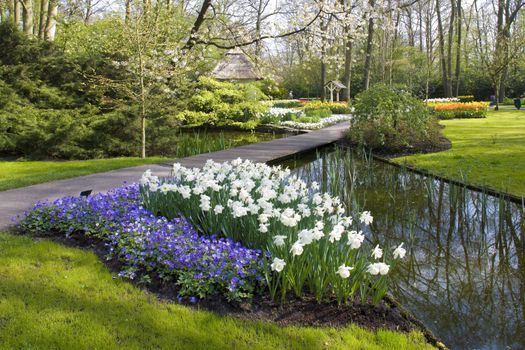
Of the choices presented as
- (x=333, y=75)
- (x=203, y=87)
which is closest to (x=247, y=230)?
(x=203, y=87)

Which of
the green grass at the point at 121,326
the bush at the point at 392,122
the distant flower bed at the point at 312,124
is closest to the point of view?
the green grass at the point at 121,326

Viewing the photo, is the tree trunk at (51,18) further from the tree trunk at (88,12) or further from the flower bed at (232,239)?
the flower bed at (232,239)

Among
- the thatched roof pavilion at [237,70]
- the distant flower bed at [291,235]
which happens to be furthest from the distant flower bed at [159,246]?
the thatched roof pavilion at [237,70]

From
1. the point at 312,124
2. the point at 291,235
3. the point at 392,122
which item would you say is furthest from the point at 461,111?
the point at 291,235

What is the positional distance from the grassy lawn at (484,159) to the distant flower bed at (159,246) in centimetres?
377

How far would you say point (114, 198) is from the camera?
203 inches

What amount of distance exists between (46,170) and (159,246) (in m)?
5.95

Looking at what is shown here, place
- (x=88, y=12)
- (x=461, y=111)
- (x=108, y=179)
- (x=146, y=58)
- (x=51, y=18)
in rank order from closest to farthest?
1. (x=108, y=179)
2. (x=146, y=58)
3. (x=51, y=18)
4. (x=461, y=111)
5. (x=88, y=12)

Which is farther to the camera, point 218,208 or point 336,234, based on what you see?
point 218,208

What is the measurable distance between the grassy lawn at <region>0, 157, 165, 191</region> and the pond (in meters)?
4.22

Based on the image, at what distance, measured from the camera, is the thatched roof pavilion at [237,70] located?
28031 millimetres

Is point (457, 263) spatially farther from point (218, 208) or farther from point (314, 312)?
point (218, 208)

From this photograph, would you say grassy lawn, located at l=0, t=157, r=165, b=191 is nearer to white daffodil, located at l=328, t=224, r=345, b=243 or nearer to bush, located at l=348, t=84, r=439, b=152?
bush, located at l=348, t=84, r=439, b=152

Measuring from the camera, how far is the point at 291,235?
11.2 ft
